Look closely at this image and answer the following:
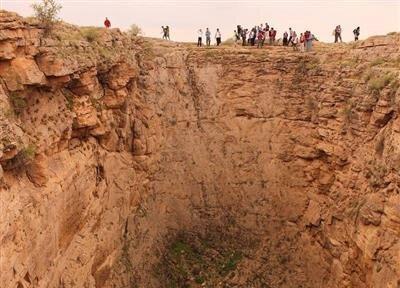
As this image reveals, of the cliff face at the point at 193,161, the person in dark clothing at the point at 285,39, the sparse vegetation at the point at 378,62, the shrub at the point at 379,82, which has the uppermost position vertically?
the person in dark clothing at the point at 285,39

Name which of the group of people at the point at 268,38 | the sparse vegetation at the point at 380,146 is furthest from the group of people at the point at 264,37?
the sparse vegetation at the point at 380,146

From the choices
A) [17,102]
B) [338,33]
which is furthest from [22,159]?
[338,33]

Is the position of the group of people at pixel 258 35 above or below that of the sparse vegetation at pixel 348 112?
above

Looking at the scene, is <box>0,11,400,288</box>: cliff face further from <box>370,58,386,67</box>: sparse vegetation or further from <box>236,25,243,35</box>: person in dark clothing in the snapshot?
→ <box>236,25,243,35</box>: person in dark clothing

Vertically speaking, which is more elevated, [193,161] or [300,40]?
[300,40]

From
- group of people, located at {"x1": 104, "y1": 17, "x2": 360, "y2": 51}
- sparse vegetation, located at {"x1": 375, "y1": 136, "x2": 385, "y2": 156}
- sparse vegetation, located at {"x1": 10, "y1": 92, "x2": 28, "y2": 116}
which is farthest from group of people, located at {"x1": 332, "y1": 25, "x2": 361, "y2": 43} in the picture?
sparse vegetation, located at {"x1": 10, "y1": 92, "x2": 28, "y2": 116}

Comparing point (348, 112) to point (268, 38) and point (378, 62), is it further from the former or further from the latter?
point (268, 38)

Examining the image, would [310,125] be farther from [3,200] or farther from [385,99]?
[3,200]

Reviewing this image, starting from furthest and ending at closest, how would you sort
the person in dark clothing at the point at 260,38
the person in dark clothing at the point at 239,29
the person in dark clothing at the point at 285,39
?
the person in dark clothing at the point at 239,29
the person in dark clothing at the point at 285,39
the person in dark clothing at the point at 260,38

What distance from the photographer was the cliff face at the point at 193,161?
34.8ft

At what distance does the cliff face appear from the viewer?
10617mm

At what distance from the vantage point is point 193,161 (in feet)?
57.3

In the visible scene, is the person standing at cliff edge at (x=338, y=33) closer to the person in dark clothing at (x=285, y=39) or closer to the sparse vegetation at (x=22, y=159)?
the person in dark clothing at (x=285, y=39)

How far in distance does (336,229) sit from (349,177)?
1.79 metres
